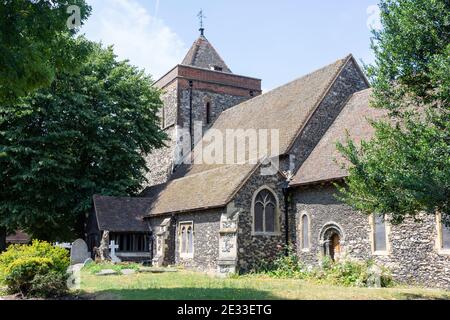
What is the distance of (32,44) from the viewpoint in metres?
10.7

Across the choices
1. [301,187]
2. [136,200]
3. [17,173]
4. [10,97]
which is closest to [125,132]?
[136,200]

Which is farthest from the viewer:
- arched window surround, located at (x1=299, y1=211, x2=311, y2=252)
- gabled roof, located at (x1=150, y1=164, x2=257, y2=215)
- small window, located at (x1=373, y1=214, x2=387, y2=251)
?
gabled roof, located at (x1=150, y1=164, x2=257, y2=215)

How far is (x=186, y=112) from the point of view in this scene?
1357 inches

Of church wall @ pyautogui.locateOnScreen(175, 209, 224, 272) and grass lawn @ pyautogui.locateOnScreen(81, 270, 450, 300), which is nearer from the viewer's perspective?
grass lawn @ pyautogui.locateOnScreen(81, 270, 450, 300)

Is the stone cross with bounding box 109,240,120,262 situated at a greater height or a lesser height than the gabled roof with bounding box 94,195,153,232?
lesser

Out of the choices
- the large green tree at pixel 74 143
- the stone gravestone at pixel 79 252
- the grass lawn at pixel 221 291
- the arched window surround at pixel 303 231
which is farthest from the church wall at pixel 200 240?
the large green tree at pixel 74 143

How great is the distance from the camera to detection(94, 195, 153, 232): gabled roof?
83.8 feet

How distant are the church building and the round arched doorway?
0.18 ft

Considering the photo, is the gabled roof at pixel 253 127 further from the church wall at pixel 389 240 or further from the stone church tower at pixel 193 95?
the stone church tower at pixel 193 95

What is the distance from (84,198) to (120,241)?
408 centimetres

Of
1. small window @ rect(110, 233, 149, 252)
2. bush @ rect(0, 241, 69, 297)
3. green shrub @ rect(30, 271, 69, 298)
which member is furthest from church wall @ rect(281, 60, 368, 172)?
green shrub @ rect(30, 271, 69, 298)

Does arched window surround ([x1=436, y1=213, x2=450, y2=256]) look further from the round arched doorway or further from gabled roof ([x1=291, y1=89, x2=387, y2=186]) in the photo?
the round arched doorway

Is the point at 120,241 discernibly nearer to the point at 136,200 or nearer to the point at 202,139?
the point at 136,200

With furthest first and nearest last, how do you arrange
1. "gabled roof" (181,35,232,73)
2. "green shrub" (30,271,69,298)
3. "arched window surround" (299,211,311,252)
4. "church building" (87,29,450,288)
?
"gabled roof" (181,35,232,73) < "arched window surround" (299,211,311,252) < "church building" (87,29,450,288) < "green shrub" (30,271,69,298)
